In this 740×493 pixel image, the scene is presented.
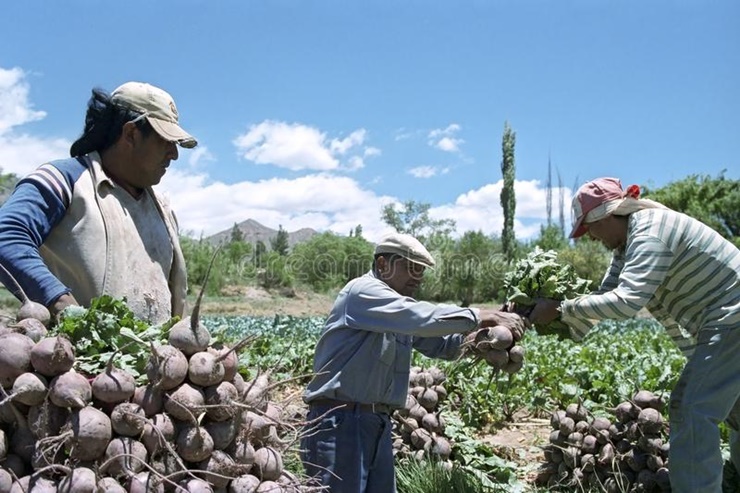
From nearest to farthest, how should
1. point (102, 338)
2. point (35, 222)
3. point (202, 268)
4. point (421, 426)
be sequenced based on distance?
point (102, 338) < point (35, 222) < point (421, 426) < point (202, 268)

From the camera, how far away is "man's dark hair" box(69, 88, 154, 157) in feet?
11.2

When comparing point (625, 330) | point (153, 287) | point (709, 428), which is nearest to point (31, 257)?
point (153, 287)

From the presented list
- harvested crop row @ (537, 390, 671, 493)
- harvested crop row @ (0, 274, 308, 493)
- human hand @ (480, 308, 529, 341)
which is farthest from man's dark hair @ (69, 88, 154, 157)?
harvested crop row @ (537, 390, 671, 493)

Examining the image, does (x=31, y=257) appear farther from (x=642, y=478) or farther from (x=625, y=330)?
(x=625, y=330)

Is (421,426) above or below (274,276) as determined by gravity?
below

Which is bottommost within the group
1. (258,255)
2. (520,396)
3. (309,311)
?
(520,396)

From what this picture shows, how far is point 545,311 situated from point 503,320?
49 cm

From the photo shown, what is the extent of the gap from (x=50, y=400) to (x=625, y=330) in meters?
20.5

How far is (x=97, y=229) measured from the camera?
10.7 feet

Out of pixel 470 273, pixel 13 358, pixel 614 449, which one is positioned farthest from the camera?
pixel 470 273

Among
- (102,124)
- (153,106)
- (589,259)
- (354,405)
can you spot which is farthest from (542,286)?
(589,259)

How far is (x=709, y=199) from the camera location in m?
43.3

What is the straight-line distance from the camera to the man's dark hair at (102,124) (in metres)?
3.40

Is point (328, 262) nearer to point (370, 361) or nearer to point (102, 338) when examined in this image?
point (370, 361)
